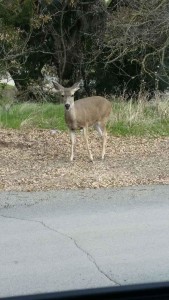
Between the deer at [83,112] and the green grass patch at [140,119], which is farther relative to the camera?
the green grass patch at [140,119]

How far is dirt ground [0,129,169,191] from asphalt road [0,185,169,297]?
0.65 m

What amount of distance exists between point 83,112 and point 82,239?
6104 mm

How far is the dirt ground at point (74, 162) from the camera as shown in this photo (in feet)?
33.3

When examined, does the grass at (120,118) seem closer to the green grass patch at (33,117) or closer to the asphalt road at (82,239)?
the green grass patch at (33,117)

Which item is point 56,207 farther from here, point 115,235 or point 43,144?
point 43,144

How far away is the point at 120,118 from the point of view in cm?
1705

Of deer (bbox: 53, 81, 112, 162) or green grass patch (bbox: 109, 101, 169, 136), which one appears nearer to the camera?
deer (bbox: 53, 81, 112, 162)

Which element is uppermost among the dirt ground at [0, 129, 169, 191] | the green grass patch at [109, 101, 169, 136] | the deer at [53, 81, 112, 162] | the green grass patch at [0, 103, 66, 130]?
the deer at [53, 81, 112, 162]

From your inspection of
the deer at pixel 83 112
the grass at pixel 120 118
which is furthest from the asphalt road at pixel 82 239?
the grass at pixel 120 118

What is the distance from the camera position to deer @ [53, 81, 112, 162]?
1236 cm

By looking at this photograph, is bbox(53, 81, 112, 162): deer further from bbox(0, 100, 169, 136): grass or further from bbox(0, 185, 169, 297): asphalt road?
bbox(0, 185, 169, 297): asphalt road

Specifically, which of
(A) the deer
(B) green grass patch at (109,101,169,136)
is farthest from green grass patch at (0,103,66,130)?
(A) the deer

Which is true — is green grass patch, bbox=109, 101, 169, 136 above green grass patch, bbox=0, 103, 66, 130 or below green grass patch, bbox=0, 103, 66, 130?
above

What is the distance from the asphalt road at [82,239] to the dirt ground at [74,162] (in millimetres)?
651
